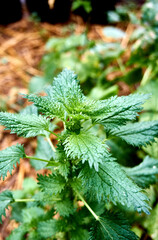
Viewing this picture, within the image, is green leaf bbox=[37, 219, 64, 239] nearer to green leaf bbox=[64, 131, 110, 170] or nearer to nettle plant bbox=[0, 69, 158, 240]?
nettle plant bbox=[0, 69, 158, 240]

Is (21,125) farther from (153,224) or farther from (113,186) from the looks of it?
(153,224)

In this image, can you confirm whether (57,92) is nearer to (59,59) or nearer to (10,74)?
(59,59)

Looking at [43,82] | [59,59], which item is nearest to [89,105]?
[43,82]

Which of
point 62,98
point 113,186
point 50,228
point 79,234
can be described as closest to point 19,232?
point 50,228

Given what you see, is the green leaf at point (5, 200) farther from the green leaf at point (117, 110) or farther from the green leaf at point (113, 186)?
the green leaf at point (117, 110)

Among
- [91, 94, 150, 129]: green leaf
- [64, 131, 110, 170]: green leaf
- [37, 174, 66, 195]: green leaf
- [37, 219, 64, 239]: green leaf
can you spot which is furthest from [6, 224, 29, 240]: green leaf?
[91, 94, 150, 129]: green leaf

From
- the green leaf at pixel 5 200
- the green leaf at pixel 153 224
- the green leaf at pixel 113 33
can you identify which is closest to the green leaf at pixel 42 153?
the green leaf at pixel 5 200
